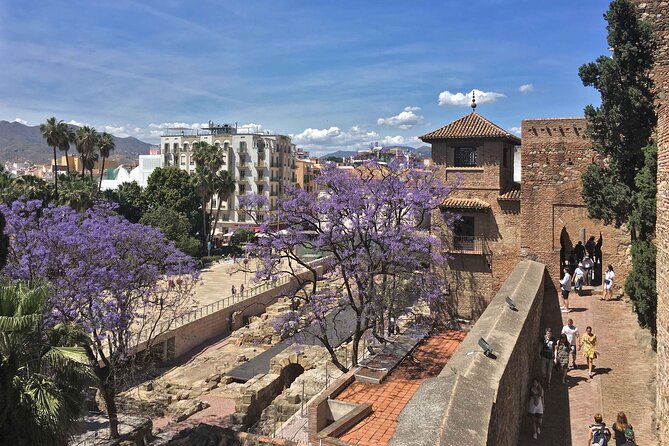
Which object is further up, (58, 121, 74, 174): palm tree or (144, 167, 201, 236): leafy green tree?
(58, 121, 74, 174): palm tree

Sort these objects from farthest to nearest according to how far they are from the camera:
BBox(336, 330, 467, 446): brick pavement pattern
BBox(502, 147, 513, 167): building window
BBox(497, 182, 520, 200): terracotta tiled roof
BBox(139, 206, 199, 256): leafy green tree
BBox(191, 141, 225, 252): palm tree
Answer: BBox(191, 141, 225, 252): palm tree
BBox(139, 206, 199, 256): leafy green tree
BBox(502, 147, 513, 167): building window
BBox(497, 182, 520, 200): terracotta tiled roof
BBox(336, 330, 467, 446): brick pavement pattern

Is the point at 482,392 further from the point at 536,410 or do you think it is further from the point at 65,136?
the point at 65,136

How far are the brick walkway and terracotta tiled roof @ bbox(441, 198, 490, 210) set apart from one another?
773 cm

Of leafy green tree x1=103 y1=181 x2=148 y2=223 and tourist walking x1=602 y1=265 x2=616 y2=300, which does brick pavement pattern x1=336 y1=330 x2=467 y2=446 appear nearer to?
tourist walking x1=602 y1=265 x2=616 y2=300

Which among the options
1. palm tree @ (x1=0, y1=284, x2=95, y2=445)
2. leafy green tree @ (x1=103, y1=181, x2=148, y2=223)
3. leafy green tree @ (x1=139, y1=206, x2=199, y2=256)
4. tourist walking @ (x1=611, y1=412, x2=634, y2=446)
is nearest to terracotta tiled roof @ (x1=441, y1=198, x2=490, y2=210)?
tourist walking @ (x1=611, y1=412, x2=634, y2=446)

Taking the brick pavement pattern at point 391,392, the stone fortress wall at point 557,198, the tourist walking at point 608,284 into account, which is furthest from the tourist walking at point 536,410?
the stone fortress wall at point 557,198

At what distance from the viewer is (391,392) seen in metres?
14.3

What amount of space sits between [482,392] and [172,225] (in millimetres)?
40773

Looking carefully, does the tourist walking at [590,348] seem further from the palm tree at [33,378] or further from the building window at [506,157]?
the building window at [506,157]

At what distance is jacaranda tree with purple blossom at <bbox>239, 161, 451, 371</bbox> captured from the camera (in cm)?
1675

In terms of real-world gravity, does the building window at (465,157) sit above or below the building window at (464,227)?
above

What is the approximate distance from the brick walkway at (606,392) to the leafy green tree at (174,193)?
4165cm

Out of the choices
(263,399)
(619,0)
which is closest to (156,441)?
(263,399)

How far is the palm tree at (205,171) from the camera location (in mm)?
52031
